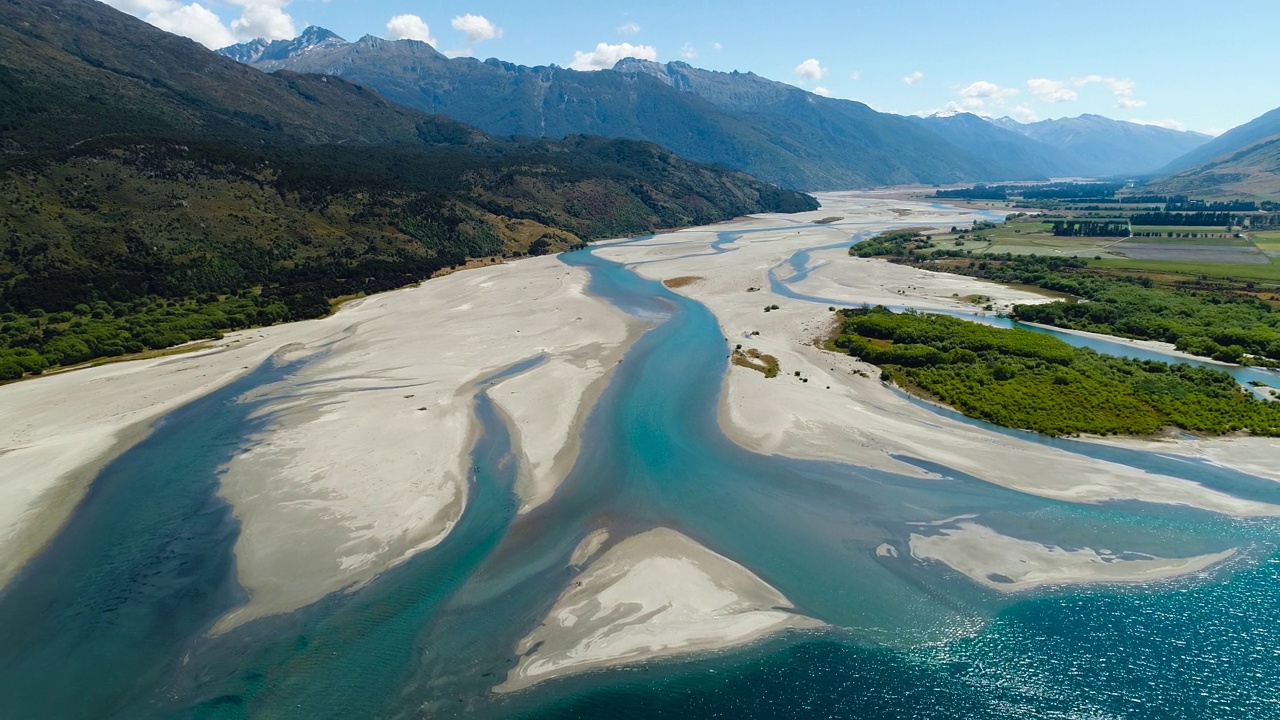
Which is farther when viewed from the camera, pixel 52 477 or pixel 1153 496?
pixel 52 477

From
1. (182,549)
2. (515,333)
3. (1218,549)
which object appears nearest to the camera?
(1218,549)

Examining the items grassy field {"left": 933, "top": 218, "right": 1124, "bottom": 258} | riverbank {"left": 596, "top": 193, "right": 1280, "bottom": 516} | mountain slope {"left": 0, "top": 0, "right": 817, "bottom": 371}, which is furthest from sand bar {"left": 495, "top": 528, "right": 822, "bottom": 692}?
grassy field {"left": 933, "top": 218, "right": 1124, "bottom": 258}

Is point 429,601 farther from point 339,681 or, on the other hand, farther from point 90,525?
point 90,525

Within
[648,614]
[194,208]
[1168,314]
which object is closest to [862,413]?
[648,614]

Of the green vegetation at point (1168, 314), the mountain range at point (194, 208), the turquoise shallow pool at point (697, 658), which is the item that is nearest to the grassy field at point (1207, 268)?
the green vegetation at point (1168, 314)

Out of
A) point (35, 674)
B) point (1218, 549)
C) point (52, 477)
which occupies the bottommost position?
point (1218, 549)

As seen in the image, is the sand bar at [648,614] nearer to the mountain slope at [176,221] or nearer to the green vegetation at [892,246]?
the mountain slope at [176,221]

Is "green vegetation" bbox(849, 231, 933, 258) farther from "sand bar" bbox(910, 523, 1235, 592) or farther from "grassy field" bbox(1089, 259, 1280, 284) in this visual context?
"sand bar" bbox(910, 523, 1235, 592)

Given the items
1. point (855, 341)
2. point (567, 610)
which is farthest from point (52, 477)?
point (855, 341)

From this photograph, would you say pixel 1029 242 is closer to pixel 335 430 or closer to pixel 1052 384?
pixel 1052 384
